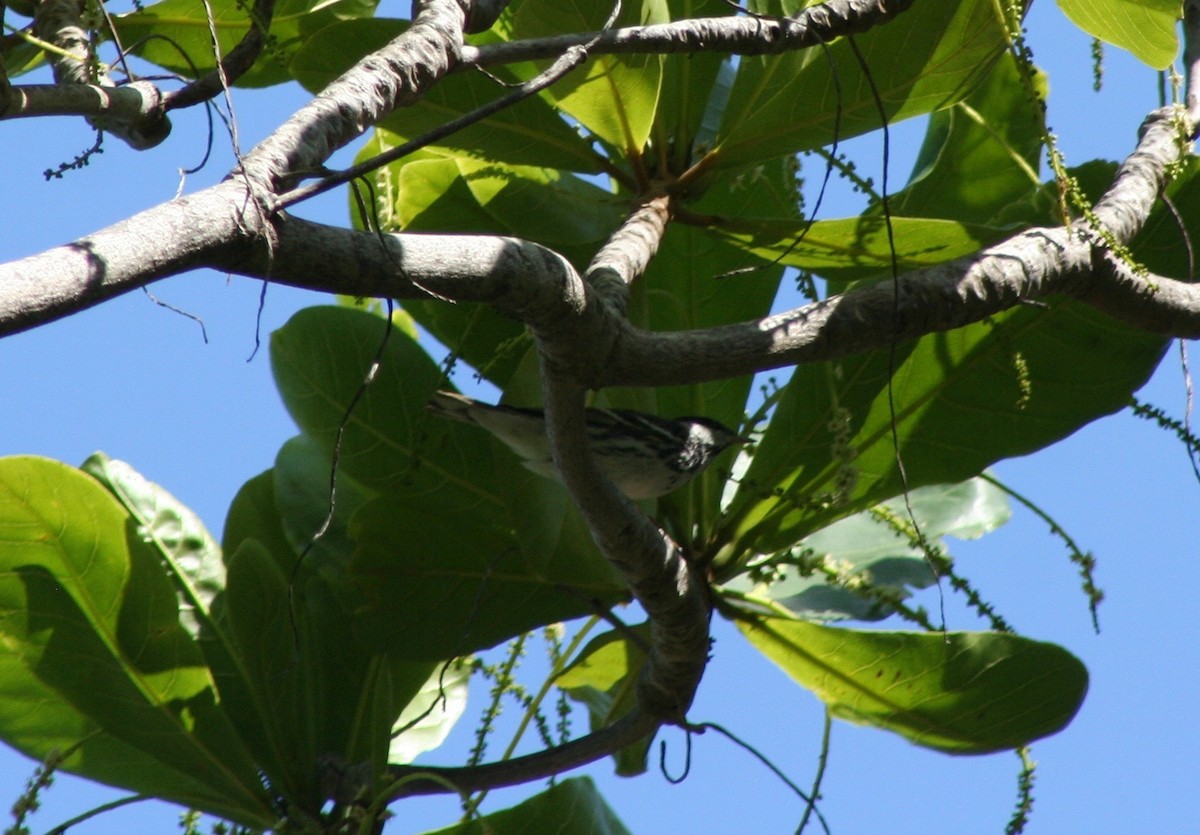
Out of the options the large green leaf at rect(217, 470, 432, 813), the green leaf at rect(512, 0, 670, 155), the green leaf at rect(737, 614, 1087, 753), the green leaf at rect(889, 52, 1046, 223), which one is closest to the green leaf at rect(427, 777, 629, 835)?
the large green leaf at rect(217, 470, 432, 813)

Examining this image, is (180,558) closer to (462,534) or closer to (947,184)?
(462,534)

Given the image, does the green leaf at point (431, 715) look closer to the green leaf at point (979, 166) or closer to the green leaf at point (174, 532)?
the green leaf at point (174, 532)

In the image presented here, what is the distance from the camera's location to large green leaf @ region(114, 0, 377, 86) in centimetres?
208

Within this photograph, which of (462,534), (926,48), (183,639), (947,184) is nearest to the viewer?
(926,48)

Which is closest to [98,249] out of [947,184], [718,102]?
[718,102]

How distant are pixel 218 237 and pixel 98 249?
0.36 feet

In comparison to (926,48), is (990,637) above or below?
below

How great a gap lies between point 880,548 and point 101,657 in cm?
143

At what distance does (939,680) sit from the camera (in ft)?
6.23

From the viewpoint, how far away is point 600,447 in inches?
98.6

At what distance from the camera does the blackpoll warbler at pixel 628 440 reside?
2.03 meters

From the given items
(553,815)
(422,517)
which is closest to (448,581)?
(422,517)

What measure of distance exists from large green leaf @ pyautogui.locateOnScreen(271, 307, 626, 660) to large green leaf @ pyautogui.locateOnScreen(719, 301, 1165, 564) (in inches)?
13.5

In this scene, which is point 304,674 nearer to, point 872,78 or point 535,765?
point 535,765
